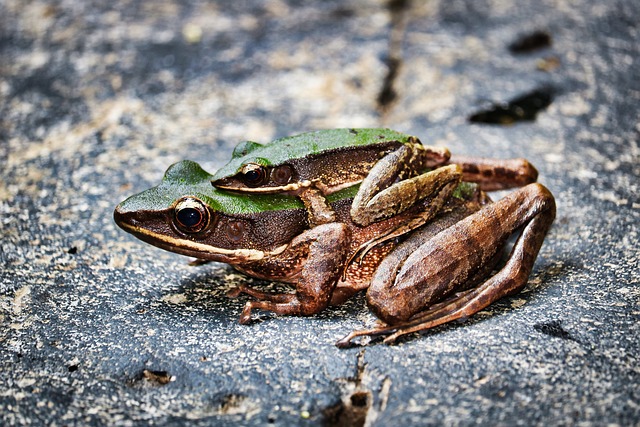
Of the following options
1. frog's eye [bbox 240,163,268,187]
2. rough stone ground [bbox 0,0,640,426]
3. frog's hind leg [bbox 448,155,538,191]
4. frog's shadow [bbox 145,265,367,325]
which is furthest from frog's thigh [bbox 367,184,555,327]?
frog's eye [bbox 240,163,268,187]

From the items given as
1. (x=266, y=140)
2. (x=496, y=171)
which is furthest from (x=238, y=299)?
(x=266, y=140)

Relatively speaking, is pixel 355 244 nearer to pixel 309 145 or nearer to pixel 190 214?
pixel 309 145

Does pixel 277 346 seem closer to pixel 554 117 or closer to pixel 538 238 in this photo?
pixel 538 238

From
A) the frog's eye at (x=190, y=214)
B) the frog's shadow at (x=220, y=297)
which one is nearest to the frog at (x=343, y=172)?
the frog's eye at (x=190, y=214)

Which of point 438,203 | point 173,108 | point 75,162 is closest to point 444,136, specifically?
point 438,203

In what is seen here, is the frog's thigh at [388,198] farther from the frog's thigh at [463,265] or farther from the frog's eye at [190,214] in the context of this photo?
the frog's eye at [190,214]
